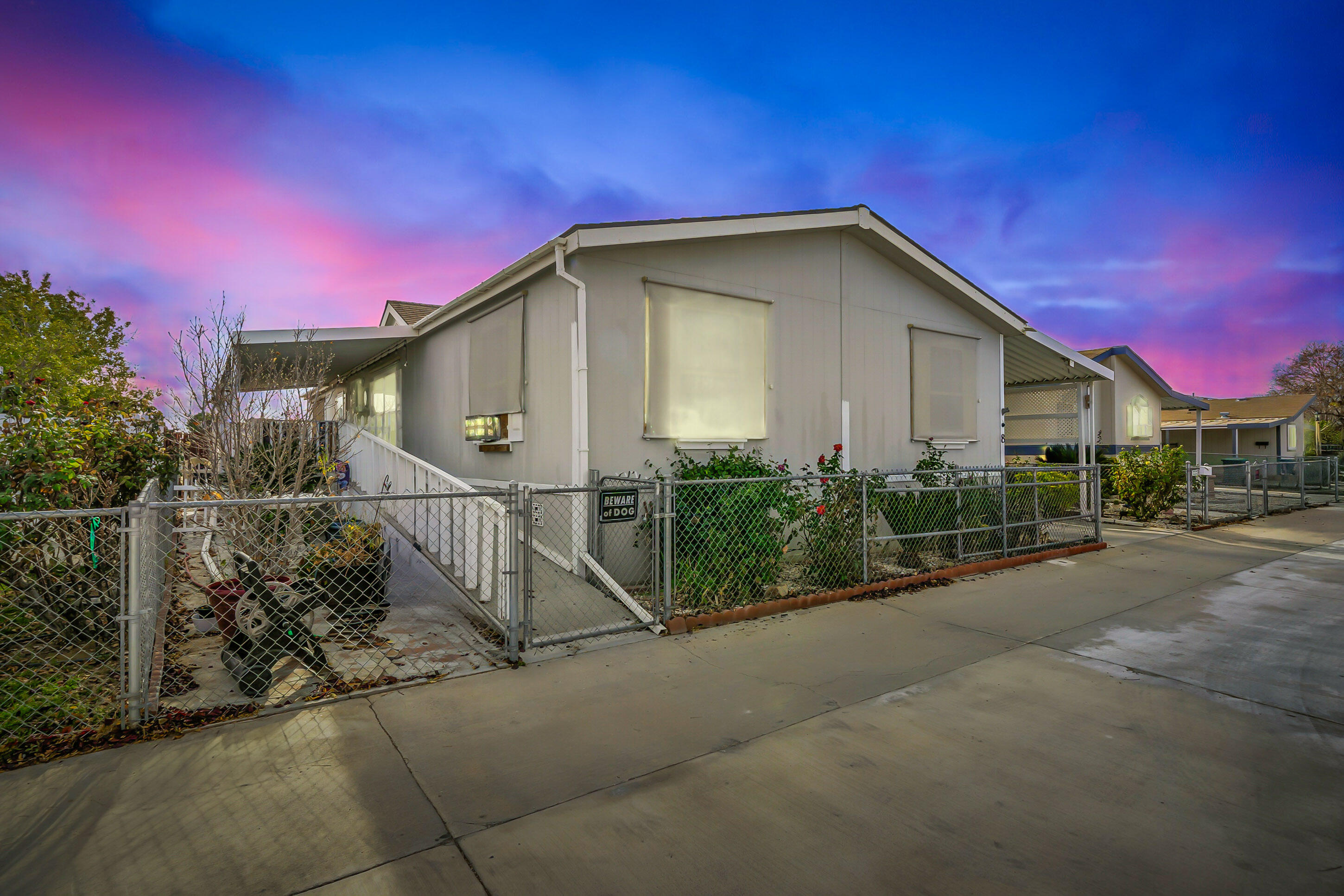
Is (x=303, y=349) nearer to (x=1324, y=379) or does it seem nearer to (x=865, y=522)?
(x=865, y=522)

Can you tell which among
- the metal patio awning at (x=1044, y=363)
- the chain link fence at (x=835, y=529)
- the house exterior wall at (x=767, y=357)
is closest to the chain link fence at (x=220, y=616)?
the house exterior wall at (x=767, y=357)

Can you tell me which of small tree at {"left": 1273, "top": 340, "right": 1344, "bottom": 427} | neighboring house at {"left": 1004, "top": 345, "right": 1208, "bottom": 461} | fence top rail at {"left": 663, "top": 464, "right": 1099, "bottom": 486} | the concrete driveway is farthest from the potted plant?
small tree at {"left": 1273, "top": 340, "right": 1344, "bottom": 427}

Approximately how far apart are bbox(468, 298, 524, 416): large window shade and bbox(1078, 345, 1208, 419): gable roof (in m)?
17.8

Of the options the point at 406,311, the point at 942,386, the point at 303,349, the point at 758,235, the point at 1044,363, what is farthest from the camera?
the point at 1044,363

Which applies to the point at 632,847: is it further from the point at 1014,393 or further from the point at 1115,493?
the point at 1014,393

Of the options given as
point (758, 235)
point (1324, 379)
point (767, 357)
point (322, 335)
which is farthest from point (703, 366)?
point (1324, 379)

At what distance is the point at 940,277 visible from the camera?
9.19m

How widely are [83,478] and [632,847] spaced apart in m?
4.79

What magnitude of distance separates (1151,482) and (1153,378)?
11.6 meters

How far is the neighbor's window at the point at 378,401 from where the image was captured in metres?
12.2

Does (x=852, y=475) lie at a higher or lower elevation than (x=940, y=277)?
lower

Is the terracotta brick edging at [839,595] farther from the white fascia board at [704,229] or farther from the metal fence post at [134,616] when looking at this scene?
the white fascia board at [704,229]

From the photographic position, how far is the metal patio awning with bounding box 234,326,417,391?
8.00 meters

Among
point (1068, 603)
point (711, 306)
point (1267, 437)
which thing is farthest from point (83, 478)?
point (1267, 437)
